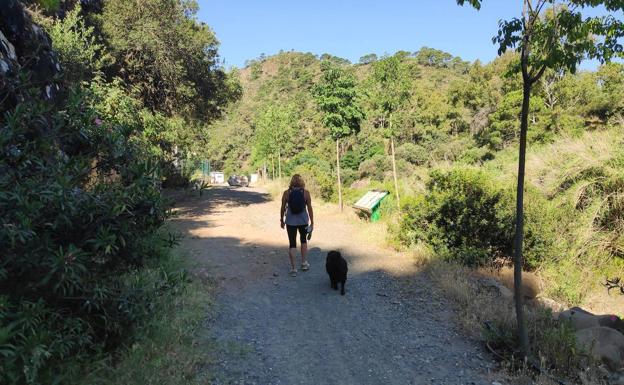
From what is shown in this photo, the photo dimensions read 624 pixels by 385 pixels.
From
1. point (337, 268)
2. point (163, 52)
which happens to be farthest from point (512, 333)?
point (163, 52)

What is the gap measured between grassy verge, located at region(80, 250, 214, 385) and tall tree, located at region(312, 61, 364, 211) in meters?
11.4

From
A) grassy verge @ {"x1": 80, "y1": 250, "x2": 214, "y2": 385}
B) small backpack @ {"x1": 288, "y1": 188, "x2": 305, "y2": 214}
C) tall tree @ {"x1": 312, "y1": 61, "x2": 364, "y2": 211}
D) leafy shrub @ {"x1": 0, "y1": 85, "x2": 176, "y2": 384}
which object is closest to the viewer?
leafy shrub @ {"x1": 0, "y1": 85, "x2": 176, "y2": 384}

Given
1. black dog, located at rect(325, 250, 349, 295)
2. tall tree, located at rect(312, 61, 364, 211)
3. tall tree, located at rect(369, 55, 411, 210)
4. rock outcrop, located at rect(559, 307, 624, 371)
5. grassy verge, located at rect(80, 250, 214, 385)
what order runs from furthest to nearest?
1. tall tree, located at rect(312, 61, 364, 211)
2. tall tree, located at rect(369, 55, 411, 210)
3. black dog, located at rect(325, 250, 349, 295)
4. rock outcrop, located at rect(559, 307, 624, 371)
5. grassy verge, located at rect(80, 250, 214, 385)

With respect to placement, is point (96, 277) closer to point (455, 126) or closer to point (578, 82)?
point (578, 82)

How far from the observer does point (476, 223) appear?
Answer: 30.6 feet

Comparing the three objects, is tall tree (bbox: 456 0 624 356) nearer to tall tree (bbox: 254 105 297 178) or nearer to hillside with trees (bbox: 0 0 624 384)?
hillside with trees (bbox: 0 0 624 384)

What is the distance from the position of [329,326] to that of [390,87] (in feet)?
33.8

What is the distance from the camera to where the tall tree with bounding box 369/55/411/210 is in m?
14.0

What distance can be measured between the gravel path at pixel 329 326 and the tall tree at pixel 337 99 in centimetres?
717

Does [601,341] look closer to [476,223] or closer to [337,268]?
[337,268]

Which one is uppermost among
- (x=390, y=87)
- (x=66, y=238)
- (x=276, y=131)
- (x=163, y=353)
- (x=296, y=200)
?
(x=276, y=131)

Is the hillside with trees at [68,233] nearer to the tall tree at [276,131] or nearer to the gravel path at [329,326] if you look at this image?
the gravel path at [329,326]

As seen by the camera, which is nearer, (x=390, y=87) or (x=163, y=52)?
(x=390, y=87)

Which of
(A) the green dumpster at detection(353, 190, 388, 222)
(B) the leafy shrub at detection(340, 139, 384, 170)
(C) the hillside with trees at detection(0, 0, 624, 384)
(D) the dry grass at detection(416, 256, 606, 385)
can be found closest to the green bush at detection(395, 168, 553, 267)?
(C) the hillside with trees at detection(0, 0, 624, 384)
